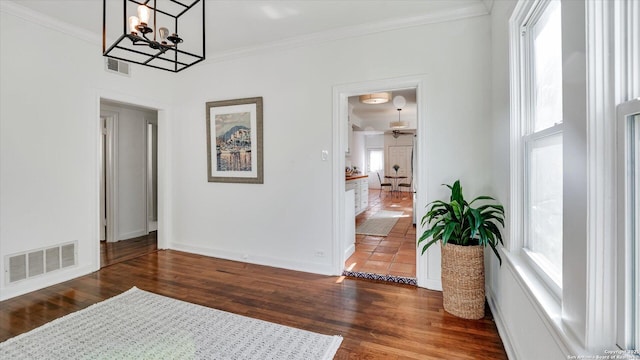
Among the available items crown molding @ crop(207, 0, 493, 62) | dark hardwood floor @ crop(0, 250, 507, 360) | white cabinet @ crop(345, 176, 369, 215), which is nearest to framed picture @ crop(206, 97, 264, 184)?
crown molding @ crop(207, 0, 493, 62)

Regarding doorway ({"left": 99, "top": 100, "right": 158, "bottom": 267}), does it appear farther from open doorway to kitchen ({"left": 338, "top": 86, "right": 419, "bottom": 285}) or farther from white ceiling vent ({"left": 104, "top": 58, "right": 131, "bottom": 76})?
open doorway to kitchen ({"left": 338, "top": 86, "right": 419, "bottom": 285})

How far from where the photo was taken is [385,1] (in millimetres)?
2834

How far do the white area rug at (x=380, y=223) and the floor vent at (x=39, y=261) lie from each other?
4080mm

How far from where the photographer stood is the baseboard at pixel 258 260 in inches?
140

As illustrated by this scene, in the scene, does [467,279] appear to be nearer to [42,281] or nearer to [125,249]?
[42,281]

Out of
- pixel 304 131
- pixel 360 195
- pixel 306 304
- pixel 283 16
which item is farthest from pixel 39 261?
pixel 360 195

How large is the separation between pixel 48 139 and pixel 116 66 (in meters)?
1.20

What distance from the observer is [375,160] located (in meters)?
13.8

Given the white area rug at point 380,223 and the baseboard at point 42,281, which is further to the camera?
the white area rug at point 380,223

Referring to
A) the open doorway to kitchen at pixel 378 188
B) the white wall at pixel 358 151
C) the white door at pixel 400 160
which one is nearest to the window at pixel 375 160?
the open doorway to kitchen at pixel 378 188

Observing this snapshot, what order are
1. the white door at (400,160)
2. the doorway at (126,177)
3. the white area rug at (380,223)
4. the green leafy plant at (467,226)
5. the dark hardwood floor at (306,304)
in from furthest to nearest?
the white door at (400,160), the white area rug at (380,223), the doorway at (126,177), the green leafy plant at (467,226), the dark hardwood floor at (306,304)

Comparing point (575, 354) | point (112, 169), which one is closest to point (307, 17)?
point (575, 354)

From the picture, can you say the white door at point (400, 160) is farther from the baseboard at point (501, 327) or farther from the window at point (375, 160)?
the baseboard at point (501, 327)

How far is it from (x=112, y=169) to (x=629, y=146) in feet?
19.9
